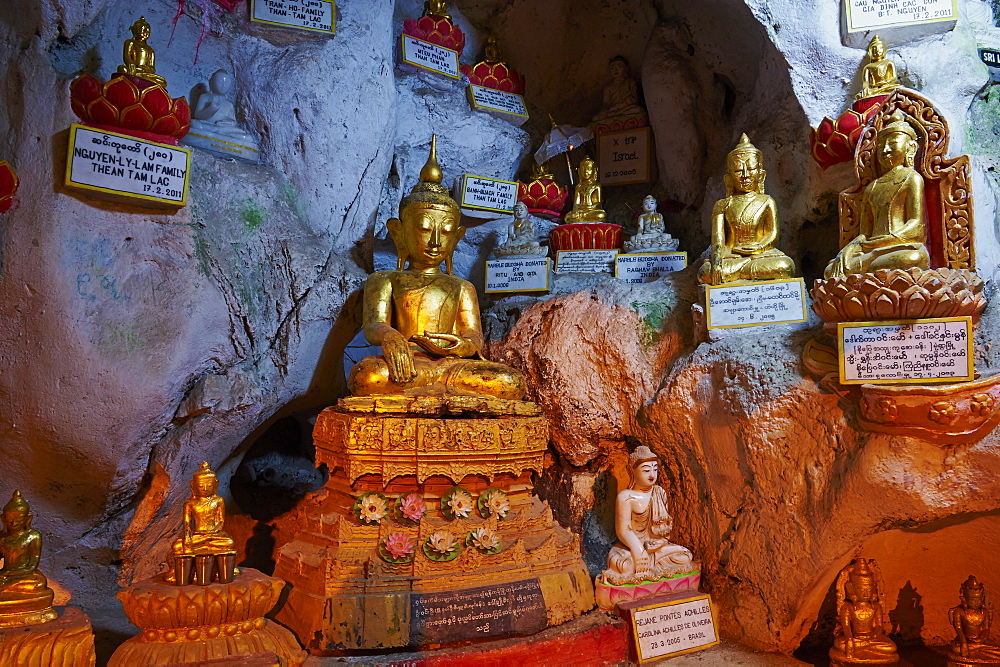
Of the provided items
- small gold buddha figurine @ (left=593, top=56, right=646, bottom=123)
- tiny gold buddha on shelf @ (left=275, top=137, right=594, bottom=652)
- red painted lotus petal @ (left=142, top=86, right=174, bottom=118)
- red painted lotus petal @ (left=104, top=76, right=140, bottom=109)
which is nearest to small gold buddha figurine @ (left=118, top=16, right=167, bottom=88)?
red painted lotus petal @ (left=142, top=86, right=174, bottom=118)

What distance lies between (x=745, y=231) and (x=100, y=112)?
13.1 feet

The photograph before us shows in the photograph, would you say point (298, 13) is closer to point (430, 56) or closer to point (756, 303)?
point (430, 56)

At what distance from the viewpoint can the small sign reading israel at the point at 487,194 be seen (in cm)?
661

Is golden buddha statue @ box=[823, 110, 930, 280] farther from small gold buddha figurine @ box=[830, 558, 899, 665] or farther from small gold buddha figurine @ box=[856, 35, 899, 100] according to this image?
small gold buddha figurine @ box=[830, 558, 899, 665]

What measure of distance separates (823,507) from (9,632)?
3.68m

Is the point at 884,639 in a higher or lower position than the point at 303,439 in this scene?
lower

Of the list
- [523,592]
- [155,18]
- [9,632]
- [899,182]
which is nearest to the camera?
[9,632]

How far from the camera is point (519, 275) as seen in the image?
5.74 metres

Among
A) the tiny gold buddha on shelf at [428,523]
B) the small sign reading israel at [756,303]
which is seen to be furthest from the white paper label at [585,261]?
the tiny gold buddha on shelf at [428,523]

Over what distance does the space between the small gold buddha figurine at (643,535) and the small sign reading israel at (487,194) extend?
Answer: 2.98m

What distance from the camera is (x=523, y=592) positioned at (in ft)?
12.7

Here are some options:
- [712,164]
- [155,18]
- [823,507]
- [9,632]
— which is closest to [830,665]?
[823,507]

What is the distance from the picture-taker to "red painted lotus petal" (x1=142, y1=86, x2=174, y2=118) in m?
4.32

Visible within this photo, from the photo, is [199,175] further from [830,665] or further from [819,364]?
[830,665]
